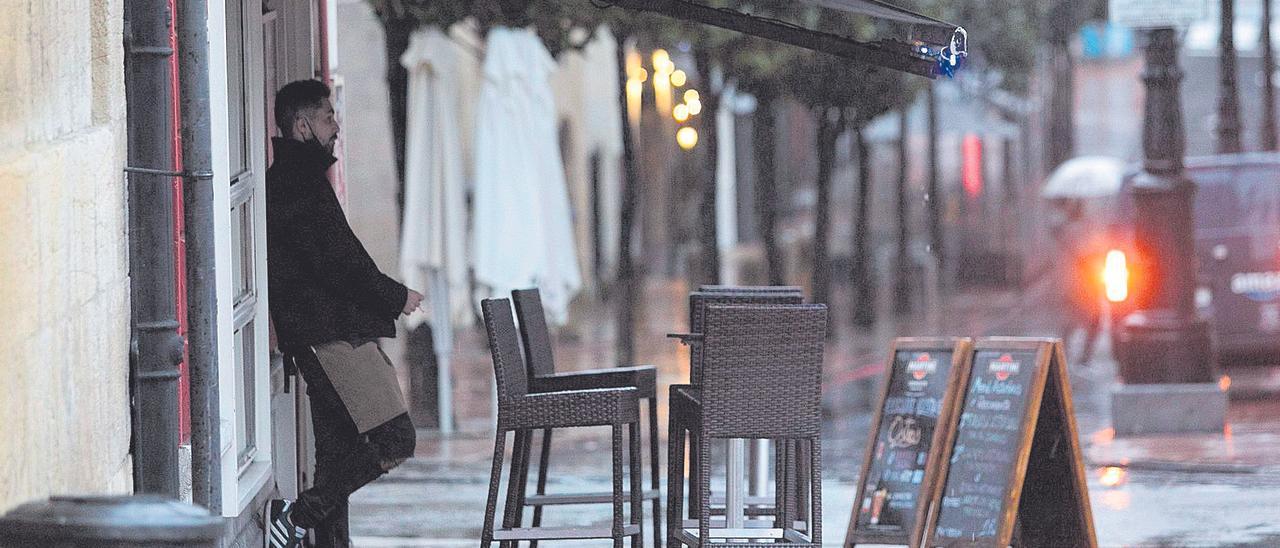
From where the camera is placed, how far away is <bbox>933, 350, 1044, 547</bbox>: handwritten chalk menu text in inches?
276

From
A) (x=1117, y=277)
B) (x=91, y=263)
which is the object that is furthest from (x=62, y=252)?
(x=1117, y=277)

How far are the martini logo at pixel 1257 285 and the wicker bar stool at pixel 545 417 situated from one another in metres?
8.93

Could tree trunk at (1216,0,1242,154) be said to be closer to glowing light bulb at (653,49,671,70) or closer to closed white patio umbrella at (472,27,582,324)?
glowing light bulb at (653,49,671,70)

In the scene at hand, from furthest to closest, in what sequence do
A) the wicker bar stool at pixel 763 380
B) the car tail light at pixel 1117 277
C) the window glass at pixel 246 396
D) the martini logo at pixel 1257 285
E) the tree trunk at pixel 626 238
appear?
the tree trunk at pixel 626 238 → the martini logo at pixel 1257 285 → the car tail light at pixel 1117 277 → the window glass at pixel 246 396 → the wicker bar stool at pixel 763 380

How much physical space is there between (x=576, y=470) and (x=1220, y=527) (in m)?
3.89

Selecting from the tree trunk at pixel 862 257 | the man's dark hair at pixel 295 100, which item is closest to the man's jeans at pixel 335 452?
the man's dark hair at pixel 295 100

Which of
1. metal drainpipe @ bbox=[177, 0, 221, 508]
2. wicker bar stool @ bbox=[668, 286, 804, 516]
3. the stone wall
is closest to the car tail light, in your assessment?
wicker bar stool @ bbox=[668, 286, 804, 516]

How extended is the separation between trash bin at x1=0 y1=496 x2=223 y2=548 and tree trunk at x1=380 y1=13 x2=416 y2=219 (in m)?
9.59

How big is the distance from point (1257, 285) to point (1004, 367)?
26.1 ft

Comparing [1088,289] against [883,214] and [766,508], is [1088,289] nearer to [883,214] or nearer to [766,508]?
[766,508]

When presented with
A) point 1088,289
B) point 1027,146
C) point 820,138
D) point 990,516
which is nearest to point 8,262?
point 990,516

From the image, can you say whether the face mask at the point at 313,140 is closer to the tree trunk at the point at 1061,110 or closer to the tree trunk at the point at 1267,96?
the tree trunk at the point at 1267,96

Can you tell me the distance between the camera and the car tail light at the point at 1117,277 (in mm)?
12547

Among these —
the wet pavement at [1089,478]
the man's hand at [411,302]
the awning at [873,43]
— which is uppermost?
the awning at [873,43]
